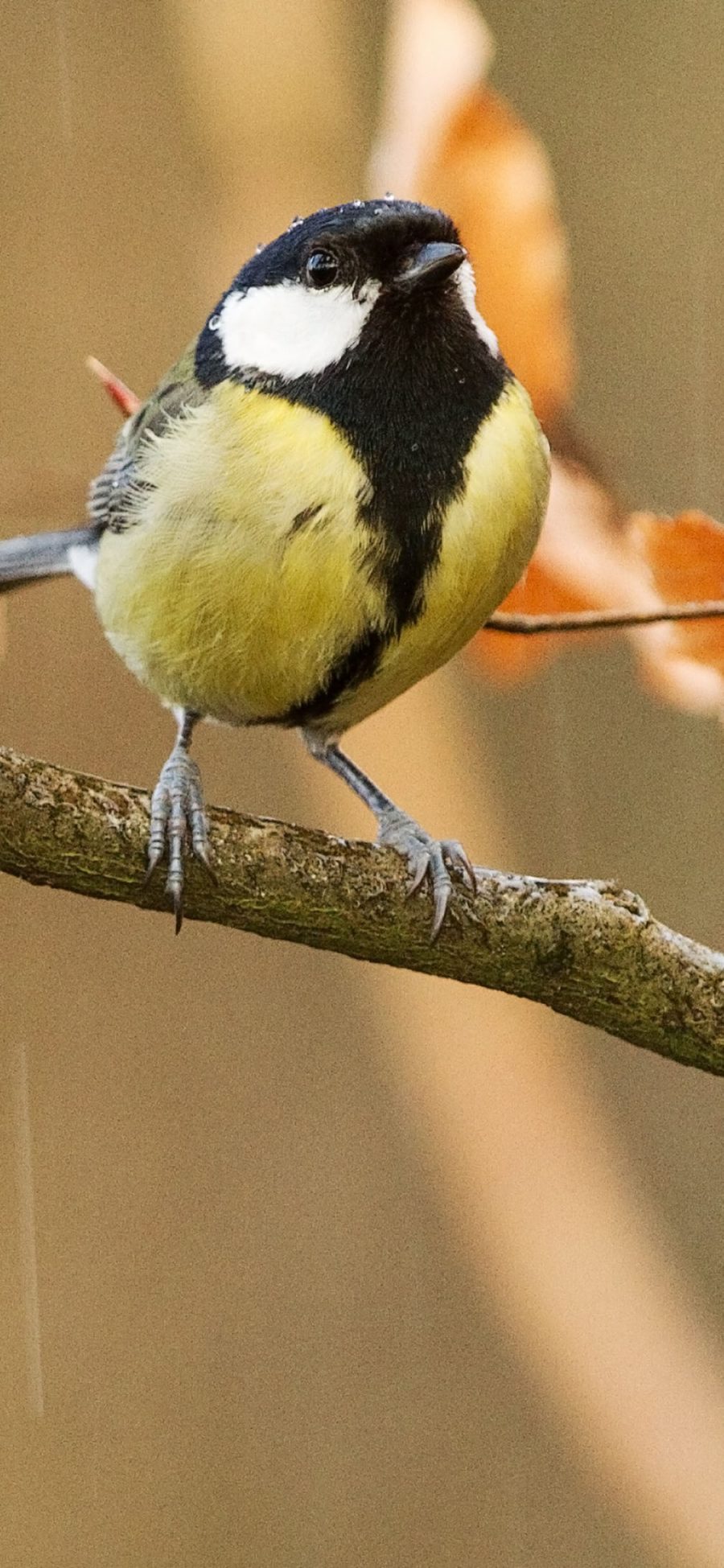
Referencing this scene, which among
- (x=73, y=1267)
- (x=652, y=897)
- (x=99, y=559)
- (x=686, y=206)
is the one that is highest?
(x=686, y=206)

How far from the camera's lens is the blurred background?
0.78 meters

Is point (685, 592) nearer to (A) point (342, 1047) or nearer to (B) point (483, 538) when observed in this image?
(B) point (483, 538)

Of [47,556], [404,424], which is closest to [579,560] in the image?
[404,424]

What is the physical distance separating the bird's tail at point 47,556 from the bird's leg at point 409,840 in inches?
5.6

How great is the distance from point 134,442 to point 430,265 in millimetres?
202

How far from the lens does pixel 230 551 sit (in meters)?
0.61

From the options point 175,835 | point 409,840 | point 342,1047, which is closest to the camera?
point 175,835

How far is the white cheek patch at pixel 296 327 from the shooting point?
1.99 feet

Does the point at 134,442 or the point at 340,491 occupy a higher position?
the point at 134,442

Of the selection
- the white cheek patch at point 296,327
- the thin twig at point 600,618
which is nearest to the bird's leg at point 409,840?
the thin twig at point 600,618

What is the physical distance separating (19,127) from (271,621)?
1.19ft

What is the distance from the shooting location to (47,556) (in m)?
0.77

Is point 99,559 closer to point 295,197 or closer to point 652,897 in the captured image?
point 295,197

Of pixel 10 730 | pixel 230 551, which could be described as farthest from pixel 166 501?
pixel 10 730
